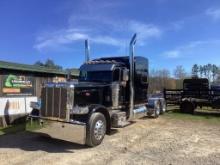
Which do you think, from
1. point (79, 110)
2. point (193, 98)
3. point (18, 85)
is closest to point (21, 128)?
point (18, 85)

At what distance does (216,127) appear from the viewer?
12695mm

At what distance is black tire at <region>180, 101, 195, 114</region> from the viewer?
708 inches

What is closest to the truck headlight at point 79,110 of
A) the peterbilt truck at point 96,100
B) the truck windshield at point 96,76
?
the peterbilt truck at point 96,100

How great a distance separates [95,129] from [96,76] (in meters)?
2.84

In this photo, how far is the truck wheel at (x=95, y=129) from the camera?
859 centimetres

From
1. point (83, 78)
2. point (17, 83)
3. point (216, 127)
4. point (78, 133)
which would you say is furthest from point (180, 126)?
point (17, 83)

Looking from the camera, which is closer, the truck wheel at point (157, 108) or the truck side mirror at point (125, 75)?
the truck side mirror at point (125, 75)

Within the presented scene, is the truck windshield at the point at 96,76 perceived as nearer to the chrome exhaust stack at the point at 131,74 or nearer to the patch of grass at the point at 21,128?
the chrome exhaust stack at the point at 131,74

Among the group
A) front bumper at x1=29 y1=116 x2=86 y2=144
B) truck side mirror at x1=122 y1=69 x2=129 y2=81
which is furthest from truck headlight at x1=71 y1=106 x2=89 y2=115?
truck side mirror at x1=122 y1=69 x2=129 y2=81

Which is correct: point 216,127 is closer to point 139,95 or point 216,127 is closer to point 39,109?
point 139,95

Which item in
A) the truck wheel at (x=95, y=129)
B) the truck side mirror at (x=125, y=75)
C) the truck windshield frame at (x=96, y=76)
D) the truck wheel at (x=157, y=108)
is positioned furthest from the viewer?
the truck wheel at (x=157, y=108)

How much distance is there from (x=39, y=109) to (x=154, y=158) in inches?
155

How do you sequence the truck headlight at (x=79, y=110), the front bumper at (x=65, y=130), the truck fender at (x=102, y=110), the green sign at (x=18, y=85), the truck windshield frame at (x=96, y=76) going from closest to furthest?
the front bumper at (x=65, y=130), the truck headlight at (x=79, y=110), the truck fender at (x=102, y=110), the truck windshield frame at (x=96, y=76), the green sign at (x=18, y=85)

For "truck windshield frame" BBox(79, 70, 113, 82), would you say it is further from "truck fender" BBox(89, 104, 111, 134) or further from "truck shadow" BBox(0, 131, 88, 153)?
"truck shadow" BBox(0, 131, 88, 153)
